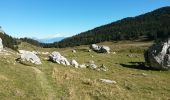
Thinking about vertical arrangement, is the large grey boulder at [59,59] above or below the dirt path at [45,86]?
above

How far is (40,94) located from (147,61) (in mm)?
38105

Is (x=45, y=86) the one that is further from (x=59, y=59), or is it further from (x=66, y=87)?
(x=59, y=59)

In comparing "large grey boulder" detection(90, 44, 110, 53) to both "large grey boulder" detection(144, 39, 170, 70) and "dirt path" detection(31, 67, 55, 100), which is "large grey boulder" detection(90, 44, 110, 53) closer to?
"large grey boulder" detection(144, 39, 170, 70)

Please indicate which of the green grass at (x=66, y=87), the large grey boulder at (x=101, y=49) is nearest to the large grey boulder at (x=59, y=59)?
the green grass at (x=66, y=87)

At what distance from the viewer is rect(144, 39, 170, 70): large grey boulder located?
61.5m

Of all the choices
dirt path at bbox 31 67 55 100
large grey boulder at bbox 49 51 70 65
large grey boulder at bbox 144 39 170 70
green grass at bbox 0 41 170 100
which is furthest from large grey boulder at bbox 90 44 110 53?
dirt path at bbox 31 67 55 100

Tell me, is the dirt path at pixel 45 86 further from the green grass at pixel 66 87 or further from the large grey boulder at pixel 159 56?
the large grey boulder at pixel 159 56

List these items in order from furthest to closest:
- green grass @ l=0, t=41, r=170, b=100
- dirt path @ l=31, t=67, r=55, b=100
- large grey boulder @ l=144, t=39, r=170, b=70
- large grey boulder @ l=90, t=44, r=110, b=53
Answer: large grey boulder @ l=90, t=44, r=110, b=53 < large grey boulder @ l=144, t=39, r=170, b=70 < green grass @ l=0, t=41, r=170, b=100 < dirt path @ l=31, t=67, r=55, b=100

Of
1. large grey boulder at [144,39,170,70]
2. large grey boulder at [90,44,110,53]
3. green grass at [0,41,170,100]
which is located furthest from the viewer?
large grey boulder at [90,44,110,53]

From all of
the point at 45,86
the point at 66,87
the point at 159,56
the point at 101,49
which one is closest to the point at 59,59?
the point at 159,56

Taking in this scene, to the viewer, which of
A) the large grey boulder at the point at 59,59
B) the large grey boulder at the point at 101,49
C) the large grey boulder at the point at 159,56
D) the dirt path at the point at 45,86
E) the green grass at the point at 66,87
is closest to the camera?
the dirt path at the point at 45,86

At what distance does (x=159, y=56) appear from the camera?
62750 millimetres

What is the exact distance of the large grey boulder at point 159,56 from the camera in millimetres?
61469

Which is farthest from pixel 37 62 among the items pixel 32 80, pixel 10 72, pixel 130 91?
pixel 130 91
